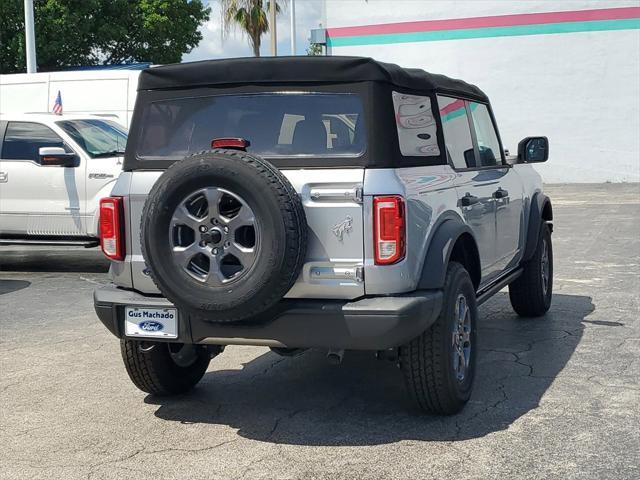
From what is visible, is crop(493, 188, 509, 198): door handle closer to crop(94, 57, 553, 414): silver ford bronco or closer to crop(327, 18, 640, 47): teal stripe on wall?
crop(94, 57, 553, 414): silver ford bronco

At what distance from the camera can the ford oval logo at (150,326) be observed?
14.9ft

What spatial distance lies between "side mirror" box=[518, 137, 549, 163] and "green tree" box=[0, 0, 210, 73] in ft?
90.1

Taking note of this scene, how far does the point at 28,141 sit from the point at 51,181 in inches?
24.9

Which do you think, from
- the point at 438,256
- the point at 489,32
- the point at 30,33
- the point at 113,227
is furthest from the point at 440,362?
the point at 489,32

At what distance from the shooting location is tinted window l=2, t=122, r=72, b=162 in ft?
34.2

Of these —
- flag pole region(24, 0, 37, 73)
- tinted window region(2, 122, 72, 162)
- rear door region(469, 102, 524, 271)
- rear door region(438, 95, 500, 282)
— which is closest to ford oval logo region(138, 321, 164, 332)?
rear door region(438, 95, 500, 282)

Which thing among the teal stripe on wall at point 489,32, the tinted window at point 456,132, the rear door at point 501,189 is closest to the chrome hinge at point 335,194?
the tinted window at point 456,132

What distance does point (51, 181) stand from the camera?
10.3 meters

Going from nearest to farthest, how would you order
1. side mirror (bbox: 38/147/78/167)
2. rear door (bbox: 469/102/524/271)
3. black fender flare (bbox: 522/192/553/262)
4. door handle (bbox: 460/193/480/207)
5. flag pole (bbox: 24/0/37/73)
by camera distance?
door handle (bbox: 460/193/480/207) < rear door (bbox: 469/102/524/271) < black fender flare (bbox: 522/192/553/262) < side mirror (bbox: 38/147/78/167) < flag pole (bbox: 24/0/37/73)

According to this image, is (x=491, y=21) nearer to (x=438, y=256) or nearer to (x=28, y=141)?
(x=28, y=141)

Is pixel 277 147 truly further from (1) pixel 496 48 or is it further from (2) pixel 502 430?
(1) pixel 496 48

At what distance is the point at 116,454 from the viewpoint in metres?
4.33

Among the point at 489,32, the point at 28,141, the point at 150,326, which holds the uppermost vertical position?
the point at 489,32

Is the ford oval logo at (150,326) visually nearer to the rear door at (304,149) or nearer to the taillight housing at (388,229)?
the rear door at (304,149)
